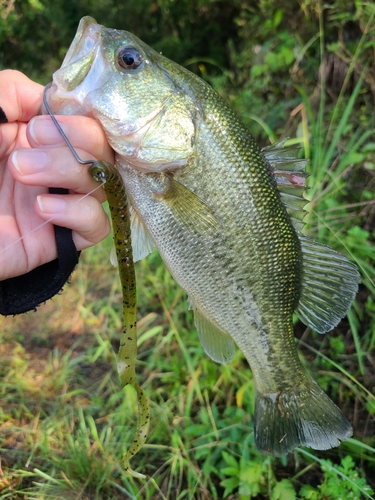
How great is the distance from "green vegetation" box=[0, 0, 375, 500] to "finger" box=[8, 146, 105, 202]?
4.33 ft

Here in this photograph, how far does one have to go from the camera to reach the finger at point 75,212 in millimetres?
1177

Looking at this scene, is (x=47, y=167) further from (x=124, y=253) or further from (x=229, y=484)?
(x=229, y=484)

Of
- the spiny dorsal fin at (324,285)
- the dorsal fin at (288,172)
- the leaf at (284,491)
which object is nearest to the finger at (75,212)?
the dorsal fin at (288,172)

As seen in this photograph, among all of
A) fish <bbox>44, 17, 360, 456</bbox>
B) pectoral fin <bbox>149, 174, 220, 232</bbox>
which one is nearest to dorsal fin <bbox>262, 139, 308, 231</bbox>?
fish <bbox>44, 17, 360, 456</bbox>

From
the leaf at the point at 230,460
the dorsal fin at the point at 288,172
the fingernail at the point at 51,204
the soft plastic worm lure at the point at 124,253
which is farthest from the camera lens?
the leaf at the point at 230,460

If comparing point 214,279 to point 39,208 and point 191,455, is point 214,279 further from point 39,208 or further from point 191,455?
point 191,455

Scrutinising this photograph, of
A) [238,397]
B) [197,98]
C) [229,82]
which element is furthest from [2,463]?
[229,82]

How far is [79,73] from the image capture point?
1142 millimetres

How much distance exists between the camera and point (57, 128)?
110cm

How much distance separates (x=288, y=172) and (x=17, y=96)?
3.57ft

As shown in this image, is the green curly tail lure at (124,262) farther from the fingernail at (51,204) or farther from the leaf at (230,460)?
the leaf at (230,460)

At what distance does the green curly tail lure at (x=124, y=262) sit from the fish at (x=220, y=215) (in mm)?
199

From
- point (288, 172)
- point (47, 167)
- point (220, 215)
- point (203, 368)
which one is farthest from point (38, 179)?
point (203, 368)

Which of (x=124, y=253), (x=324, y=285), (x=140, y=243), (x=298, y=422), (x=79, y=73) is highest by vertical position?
(x=79, y=73)
